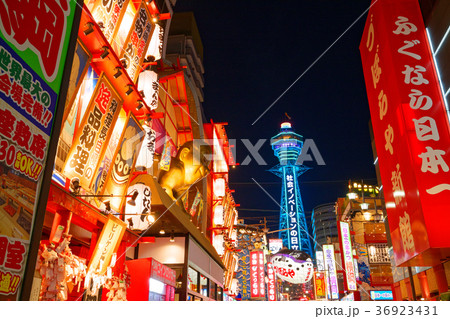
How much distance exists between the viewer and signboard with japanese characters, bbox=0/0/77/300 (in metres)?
4.24

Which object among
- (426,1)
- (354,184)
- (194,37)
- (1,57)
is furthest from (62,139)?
(354,184)

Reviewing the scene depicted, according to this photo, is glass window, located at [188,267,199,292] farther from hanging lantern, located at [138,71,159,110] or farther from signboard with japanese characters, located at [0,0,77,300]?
signboard with japanese characters, located at [0,0,77,300]

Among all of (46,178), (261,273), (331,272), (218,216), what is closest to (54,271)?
(46,178)

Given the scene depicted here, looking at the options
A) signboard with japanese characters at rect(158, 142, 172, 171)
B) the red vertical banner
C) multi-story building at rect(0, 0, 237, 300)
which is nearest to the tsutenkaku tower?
the red vertical banner

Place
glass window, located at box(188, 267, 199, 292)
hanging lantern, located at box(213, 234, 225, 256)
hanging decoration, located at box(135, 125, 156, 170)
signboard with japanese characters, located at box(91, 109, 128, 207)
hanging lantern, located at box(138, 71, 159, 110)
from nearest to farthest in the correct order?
signboard with japanese characters, located at box(91, 109, 128, 207) < hanging decoration, located at box(135, 125, 156, 170) < hanging lantern, located at box(138, 71, 159, 110) < glass window, located at box(188, 267, 199, 292) < hanging lantern, located at box(213, 234, 225, 256)

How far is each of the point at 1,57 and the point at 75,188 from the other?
3798 millimetres

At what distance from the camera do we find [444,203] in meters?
7.92

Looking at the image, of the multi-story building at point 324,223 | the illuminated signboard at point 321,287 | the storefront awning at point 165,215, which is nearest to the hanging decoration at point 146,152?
the storefront awning at point 165,215

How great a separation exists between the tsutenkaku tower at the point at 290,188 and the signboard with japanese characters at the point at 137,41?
205ft

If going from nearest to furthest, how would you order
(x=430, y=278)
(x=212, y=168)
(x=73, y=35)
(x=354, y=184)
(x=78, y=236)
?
(x=73, y=35)
(x=78, y=236)
(x=430, y=278)
(x=212, y=168)
(x=354, y=184)

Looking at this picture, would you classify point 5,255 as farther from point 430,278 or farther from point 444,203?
point 430,278

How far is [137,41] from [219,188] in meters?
15.0

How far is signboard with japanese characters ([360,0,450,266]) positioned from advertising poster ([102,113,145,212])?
7247mm

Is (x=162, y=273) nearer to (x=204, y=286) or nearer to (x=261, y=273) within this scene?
(x=204, y=286)
